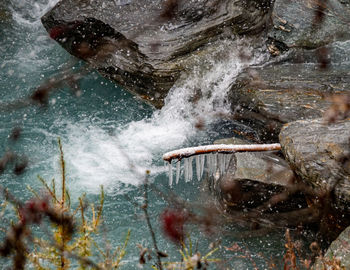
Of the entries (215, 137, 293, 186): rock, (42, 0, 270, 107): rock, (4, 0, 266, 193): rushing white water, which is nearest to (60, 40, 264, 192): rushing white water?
(4, 0, 266, 193): rushing white water

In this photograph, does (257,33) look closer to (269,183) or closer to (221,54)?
(221,54)

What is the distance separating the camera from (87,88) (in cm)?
630

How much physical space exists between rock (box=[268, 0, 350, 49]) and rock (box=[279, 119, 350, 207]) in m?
2.40

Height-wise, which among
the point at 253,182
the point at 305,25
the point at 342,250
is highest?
the point at 305,25

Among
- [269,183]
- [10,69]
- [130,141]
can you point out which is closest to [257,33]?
[130,141]

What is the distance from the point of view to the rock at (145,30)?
5.79m

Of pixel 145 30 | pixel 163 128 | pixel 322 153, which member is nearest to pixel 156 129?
pixel 163 128

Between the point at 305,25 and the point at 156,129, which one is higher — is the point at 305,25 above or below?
above

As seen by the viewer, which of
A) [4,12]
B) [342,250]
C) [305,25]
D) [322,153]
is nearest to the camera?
[342,250]

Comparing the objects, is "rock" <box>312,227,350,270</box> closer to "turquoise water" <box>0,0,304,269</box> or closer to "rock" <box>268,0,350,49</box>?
"turquoise water" <box>0,0,304,269</box>

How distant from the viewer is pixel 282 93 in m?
4.82

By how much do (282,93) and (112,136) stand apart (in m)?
2.09

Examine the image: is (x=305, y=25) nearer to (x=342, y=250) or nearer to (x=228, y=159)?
(x=228, y=159)

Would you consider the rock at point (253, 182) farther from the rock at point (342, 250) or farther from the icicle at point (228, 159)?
the rock at point (342, 250)
